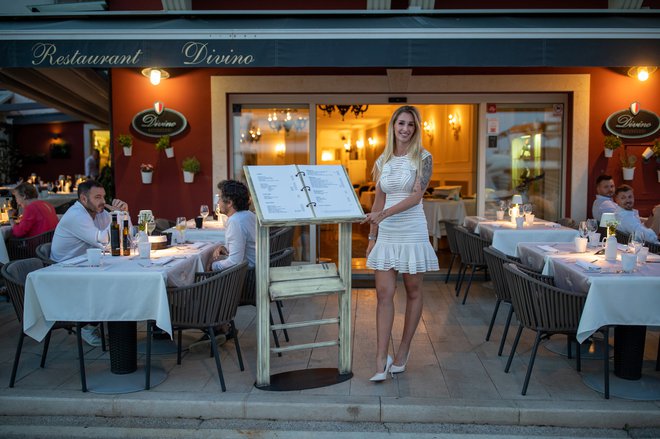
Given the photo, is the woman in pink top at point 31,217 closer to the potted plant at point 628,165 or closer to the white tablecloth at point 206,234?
→ the white tablecloth at point 206,234

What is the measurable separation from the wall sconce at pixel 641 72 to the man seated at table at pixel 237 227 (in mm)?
5646

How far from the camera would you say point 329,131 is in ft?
68.9

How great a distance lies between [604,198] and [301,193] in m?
4.33

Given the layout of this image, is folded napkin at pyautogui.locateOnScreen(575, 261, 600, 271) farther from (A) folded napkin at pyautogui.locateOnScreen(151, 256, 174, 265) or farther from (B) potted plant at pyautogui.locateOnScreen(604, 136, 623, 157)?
(B) potted plant at pyautogui.locateOnScreen(604, 136, 623, 157)

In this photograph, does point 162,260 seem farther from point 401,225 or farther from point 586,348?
point 586,348

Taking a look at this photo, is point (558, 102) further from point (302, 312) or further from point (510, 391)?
point (510, 391)

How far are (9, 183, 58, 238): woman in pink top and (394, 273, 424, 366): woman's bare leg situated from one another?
4308 mm

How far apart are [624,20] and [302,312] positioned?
4.60 meters

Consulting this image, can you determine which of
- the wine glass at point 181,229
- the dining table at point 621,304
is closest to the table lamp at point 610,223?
the dining table at point 621,304

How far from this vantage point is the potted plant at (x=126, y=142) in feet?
26.2

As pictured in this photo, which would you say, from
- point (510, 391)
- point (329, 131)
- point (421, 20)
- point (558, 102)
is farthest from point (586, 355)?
point (329, 131)

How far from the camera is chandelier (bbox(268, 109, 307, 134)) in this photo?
829 centimetres

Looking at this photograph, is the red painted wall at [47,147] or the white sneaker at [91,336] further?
the red painted wall at [47,147]

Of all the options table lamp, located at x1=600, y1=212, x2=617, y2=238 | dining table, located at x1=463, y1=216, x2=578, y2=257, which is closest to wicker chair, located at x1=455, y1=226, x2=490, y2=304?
dining table, located at x1=463, y1=216, x2=578, y2=257
